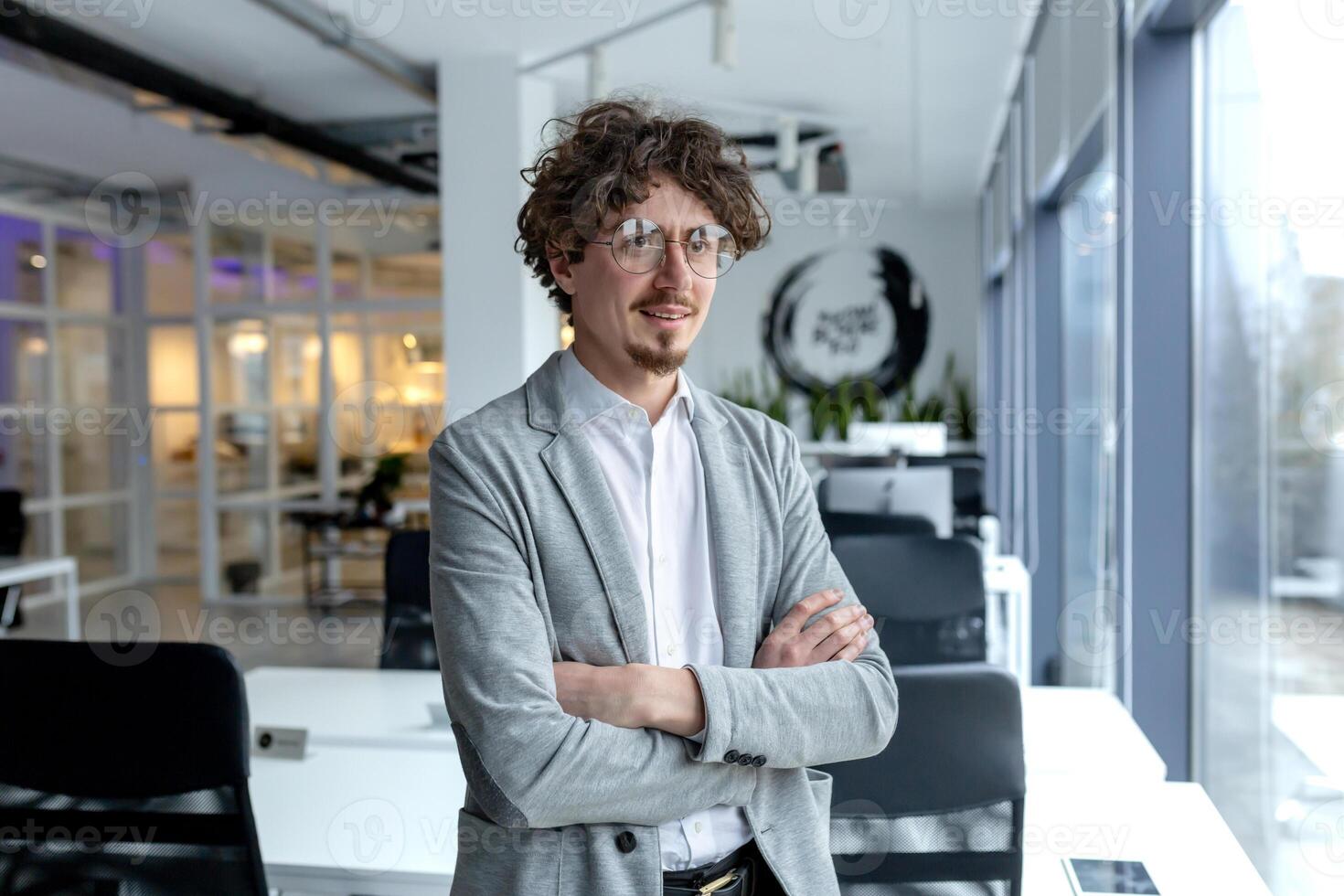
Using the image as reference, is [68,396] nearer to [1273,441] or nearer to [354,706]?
[354,706]

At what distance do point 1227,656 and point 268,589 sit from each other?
24.1 ft

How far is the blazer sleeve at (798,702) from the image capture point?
1314 millimetres

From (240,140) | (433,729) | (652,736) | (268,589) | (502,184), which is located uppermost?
(240,140)

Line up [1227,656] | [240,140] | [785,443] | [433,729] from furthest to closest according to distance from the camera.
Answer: [240,140], [1227,656], [433,729], [785,443]

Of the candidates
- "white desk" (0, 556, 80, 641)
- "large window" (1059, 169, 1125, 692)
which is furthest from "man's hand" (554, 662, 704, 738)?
"white desk" (0, 556, 80, 641)

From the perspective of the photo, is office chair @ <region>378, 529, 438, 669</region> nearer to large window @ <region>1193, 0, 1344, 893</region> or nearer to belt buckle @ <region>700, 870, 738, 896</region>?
belt buckle @ <region>700, 870, 738, 896</region>

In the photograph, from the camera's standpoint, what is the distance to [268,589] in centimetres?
865

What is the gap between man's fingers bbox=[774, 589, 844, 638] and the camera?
148 centimetres

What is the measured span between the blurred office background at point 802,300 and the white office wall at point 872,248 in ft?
0.12

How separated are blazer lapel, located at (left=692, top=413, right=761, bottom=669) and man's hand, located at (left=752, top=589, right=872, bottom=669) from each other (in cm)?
3

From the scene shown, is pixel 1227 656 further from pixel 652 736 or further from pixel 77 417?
pixel 77 417

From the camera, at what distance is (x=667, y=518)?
4.83 ft

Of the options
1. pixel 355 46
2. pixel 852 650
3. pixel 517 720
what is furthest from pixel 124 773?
pixel 355 46

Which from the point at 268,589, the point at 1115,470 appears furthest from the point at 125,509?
the point at 1115,470
